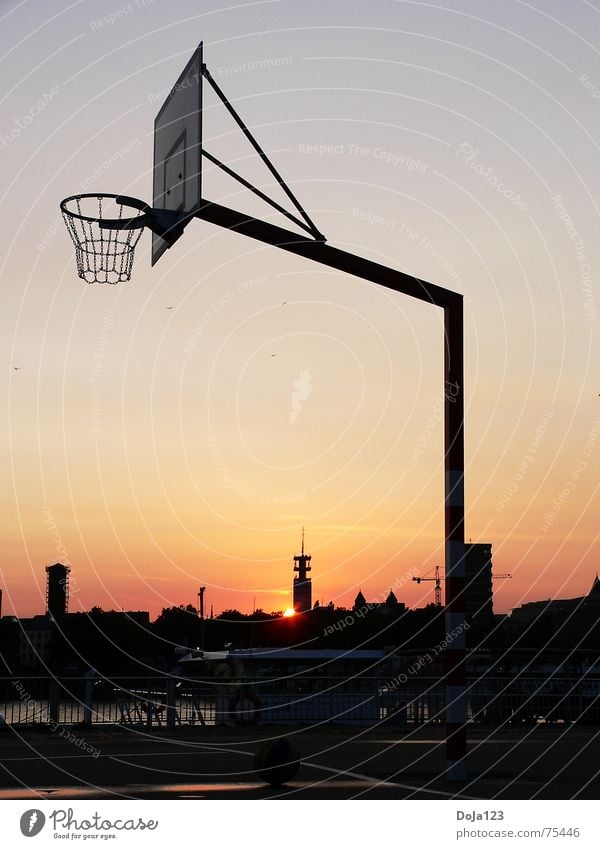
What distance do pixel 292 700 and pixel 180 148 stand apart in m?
18.1

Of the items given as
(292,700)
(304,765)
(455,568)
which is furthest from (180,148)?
(292,700)

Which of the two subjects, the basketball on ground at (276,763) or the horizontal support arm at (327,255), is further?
the horizontal support arm at (327,255)

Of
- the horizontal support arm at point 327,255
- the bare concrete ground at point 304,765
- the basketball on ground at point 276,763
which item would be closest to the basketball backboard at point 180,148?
the horizontal support arm at point 327,255

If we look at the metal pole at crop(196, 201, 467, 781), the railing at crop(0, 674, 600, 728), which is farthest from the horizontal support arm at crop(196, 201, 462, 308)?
the railing at crop(0, 674, 600, 728)

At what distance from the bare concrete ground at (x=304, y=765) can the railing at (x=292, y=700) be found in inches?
70.0

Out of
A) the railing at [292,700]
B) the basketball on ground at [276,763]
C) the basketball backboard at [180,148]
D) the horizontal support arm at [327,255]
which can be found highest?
the basketball backboard at [180,148]

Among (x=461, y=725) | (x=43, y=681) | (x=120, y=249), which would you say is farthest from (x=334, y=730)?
(x=120, y=249)

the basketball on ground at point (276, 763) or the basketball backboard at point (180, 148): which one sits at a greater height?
the basketball backboard at point (180, 148)

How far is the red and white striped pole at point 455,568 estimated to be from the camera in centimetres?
1391

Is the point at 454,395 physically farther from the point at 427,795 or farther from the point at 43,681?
the point at 43,681

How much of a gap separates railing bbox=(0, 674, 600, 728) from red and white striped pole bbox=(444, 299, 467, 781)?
12.0 meters

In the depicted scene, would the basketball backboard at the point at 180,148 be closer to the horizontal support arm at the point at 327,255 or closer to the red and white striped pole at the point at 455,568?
the horizontal support arm at the point at 327,255

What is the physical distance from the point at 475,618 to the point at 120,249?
138338 millimetres

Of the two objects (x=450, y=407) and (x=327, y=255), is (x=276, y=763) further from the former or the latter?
(x=327, y=255)
